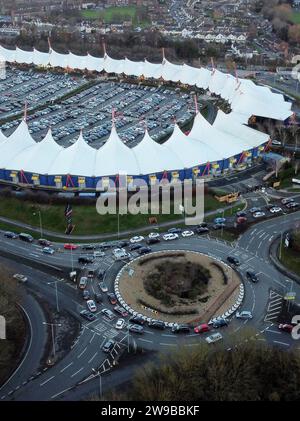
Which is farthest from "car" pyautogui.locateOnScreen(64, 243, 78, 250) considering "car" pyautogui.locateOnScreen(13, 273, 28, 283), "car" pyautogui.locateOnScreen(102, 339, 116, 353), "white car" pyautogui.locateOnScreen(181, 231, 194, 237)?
"car" pyautogui.locateOnScreen(102, 339, 116, 353)

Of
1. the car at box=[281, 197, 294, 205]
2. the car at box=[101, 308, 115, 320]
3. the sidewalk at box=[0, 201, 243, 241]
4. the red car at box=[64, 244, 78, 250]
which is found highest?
the car at box=[281, 197, 294, 205]

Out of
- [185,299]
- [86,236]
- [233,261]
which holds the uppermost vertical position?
[233,261]

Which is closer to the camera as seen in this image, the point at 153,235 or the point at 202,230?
the point at 153,235

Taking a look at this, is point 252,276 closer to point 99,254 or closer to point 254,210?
point 254,210

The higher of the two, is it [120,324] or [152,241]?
[120,324]

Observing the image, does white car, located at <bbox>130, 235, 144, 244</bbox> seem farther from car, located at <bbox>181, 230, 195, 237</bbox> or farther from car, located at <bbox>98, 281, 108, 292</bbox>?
car, located at <bbox>98, 281, 108, 292</bbox>

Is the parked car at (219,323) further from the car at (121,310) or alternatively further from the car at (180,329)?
the car at (121,310)

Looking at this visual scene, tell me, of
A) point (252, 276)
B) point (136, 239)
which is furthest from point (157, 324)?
point (136, 239)

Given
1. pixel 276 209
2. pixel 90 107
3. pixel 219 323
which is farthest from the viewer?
pixel 90 107
